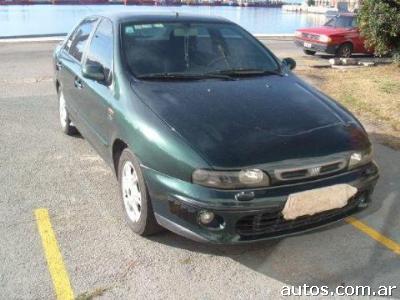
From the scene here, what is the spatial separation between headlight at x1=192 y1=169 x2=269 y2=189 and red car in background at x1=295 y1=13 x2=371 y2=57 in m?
12.4

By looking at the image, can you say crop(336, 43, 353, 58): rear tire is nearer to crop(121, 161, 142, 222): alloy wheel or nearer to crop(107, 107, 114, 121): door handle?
crop(107, 107, 114, 121): door handle

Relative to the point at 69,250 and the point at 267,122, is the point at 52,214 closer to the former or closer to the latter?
the point at 69,250

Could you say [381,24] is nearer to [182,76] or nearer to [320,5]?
[182,76]

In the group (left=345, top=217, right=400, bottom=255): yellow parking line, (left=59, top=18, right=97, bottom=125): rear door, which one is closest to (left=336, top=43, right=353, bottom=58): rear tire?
(left=59, top=18, right=97, bottom=125): rear door

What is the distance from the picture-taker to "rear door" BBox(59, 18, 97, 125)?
481cm

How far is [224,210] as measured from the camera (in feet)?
9.48

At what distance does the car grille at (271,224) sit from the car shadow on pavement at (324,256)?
0.69 ft

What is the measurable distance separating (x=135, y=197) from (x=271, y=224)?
1.05m

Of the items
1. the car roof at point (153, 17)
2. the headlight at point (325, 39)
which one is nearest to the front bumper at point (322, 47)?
the headlight at point (325, 39)

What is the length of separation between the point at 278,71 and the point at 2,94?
5610mm

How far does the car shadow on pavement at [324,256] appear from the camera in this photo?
3143 mm

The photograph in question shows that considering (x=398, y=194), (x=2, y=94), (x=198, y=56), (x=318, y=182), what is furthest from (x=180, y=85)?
(x=2, y=94)

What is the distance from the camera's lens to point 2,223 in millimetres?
3705

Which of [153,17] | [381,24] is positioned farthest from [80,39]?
[381,24]
